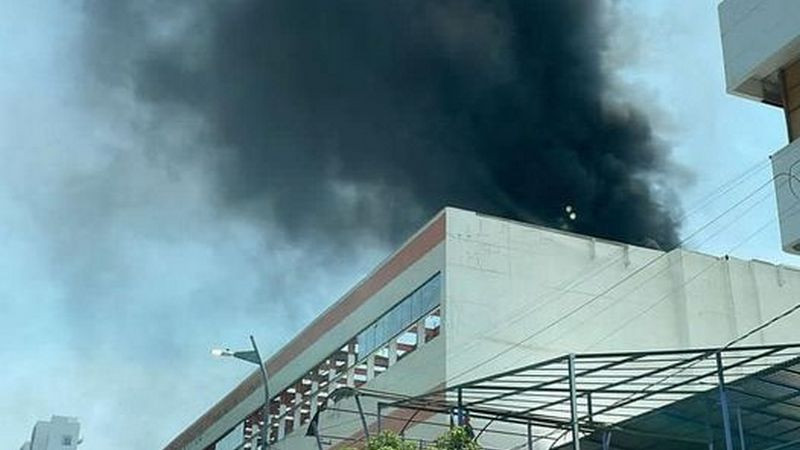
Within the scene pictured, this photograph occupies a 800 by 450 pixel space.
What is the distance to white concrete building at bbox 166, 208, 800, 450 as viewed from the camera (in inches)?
1278

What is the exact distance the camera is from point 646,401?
94.4 ft

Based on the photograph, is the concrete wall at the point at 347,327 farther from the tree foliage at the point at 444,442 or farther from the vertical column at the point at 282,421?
the tree foliage at the point at 444,442

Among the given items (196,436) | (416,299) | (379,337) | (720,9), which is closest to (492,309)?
(416,299)

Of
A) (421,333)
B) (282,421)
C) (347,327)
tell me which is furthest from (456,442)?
(282,421)

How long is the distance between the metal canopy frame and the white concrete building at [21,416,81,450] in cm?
11600

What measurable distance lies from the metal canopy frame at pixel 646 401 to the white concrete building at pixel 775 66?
2787 mm

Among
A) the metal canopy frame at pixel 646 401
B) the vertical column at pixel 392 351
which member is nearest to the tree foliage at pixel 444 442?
the metal canopy frame at pixel 646 401

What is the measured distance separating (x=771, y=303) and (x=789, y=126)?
15442mm

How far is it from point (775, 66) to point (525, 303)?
13.0 metres

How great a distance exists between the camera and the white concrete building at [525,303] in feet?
107


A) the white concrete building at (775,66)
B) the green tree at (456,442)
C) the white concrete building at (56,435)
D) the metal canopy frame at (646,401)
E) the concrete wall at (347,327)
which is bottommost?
the green tree at (456,442)

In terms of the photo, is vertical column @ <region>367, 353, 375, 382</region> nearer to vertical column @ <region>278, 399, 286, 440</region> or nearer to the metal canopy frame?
the metal canopy frame

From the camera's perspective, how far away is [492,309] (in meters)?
32.7

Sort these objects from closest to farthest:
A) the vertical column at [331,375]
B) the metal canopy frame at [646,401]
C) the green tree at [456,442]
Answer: the green tree at [456,442]
the metal canopy frame at [646,401]
the vertical column at [331,375]
